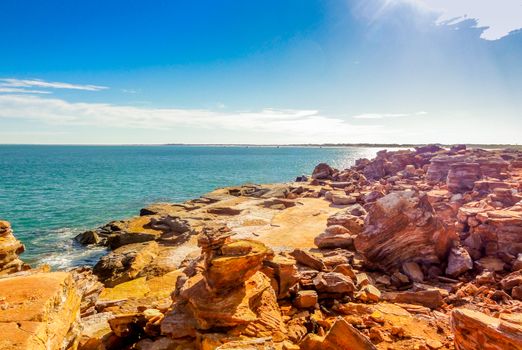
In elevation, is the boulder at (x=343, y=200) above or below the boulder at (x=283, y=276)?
below

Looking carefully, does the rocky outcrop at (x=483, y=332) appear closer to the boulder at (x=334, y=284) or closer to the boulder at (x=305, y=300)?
the boulder at (x=334, y=284)

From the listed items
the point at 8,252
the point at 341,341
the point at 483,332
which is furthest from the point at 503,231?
the point at 8,252

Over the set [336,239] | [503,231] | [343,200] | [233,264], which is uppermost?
[233,264]

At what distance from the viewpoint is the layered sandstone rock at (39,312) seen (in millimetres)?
5438

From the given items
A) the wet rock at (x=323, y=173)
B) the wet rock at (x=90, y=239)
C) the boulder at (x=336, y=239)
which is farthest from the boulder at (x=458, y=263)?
the wet rock at (x=323, y=173)

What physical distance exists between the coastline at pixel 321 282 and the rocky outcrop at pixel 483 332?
0.12ft

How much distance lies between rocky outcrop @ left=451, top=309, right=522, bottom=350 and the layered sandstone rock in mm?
8638

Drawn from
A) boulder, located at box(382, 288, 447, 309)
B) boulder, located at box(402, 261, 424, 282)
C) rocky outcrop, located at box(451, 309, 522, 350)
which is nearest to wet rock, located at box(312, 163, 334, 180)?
boulder, located at box(402, 261, 424, 282)

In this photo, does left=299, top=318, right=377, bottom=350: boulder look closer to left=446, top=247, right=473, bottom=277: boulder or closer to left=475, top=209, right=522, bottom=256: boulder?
left=446, top=247, right=473, bottom=277: boulder

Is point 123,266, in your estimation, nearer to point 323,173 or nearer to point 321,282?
point 321,282

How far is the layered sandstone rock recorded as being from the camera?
5438 millimetres

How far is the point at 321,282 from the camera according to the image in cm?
1125

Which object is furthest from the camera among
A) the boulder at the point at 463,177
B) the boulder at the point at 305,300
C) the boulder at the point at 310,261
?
the boulder at the point at 463,177

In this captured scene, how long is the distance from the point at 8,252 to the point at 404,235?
1729 centimetres
